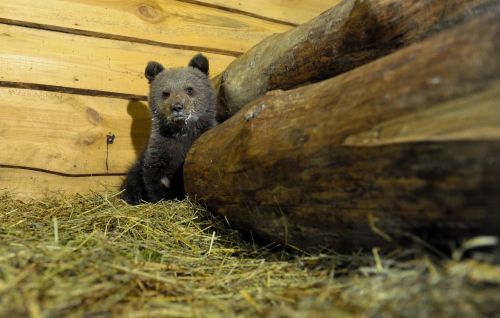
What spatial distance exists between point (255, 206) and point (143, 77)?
8.65 ft

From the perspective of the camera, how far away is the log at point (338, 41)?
2271 millimetres

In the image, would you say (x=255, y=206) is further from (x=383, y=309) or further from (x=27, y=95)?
(x=27, y=95)

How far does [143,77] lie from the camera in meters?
4.55

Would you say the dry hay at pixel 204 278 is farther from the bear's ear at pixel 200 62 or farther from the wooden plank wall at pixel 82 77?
the bear's ear at pixel 200 62

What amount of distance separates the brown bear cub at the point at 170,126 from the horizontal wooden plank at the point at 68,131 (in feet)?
1.09

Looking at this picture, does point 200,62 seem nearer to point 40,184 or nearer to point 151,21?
point 151,21

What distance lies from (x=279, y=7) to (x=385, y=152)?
4.03m

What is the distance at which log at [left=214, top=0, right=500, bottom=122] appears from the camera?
7.45 ft

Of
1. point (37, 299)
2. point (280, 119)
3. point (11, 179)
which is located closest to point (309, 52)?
point (280, 119)

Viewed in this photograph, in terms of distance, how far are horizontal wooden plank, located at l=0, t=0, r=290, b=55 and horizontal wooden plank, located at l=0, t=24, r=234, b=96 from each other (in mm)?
108

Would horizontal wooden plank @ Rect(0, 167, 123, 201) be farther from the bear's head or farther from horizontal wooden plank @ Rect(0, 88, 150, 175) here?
the bear's head

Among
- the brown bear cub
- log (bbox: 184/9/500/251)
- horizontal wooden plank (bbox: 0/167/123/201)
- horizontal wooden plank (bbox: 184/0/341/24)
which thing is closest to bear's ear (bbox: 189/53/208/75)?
the brown bear cub

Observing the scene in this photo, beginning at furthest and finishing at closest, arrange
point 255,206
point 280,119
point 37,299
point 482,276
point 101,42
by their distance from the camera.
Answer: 1. point 101,42
2. point 255,206
3. point 280,119
4. point 37,299
5. point 482,276

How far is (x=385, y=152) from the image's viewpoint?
1651mm
